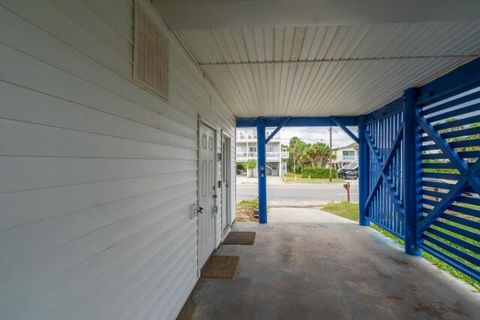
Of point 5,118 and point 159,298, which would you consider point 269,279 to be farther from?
point 5,118

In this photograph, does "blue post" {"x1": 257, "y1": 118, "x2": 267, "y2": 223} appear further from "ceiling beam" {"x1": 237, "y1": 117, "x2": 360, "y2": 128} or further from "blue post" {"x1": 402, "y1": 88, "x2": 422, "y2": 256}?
"blue post" {"x1": 402, "y1": 88, "x2": 422, "y2": 256}

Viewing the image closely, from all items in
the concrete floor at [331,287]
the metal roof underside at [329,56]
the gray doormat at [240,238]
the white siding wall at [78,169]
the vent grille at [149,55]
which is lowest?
the concrete floor at [331,287]

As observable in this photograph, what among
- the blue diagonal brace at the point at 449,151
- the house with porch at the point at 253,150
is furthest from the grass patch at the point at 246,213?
the house with porch at the point at 253,150

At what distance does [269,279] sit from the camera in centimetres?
349

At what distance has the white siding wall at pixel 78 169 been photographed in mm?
932

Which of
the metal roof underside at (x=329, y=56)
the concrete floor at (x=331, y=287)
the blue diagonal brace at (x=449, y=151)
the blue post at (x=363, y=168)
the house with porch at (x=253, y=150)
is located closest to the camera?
the metal roof underside at (x=329, y=56)

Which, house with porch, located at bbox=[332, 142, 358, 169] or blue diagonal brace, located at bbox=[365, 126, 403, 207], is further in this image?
house with porch, located at bbox=[332, 142, 358, 169]

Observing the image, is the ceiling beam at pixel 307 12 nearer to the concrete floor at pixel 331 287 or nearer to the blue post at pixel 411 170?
the blue post at pixel 411 170

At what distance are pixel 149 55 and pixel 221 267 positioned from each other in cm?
300

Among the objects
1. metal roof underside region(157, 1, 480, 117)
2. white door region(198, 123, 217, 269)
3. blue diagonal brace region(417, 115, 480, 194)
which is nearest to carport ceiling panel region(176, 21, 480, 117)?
metal roof underside region(157, 1, 480, 117)

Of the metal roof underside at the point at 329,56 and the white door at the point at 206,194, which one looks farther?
the white door at the point at 206,194

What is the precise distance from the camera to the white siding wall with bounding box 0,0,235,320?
3.06 feet

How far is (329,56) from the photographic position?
9.89ft

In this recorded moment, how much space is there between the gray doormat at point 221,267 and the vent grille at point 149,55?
2.44 m
